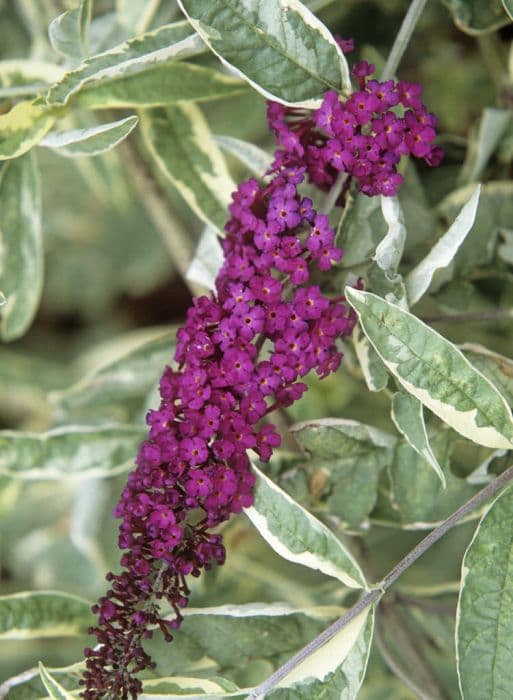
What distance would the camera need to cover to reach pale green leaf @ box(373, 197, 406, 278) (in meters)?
1.17

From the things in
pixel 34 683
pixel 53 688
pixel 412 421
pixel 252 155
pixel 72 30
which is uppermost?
pixel 72 30

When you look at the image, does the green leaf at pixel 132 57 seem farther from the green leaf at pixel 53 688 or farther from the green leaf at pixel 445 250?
the green leaf at pixel 53 688

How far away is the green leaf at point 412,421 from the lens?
114cm

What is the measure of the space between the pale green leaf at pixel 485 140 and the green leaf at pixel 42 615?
3.25ft

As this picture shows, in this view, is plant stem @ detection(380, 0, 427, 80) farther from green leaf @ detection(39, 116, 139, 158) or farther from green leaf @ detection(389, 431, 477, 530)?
green leaf @ detection(389, 431, 477, 530)

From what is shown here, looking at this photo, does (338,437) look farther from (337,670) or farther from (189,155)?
(189,155)

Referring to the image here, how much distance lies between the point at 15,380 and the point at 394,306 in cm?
153

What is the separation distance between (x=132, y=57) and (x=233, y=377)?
1.64ft

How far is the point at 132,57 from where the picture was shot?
1293 millimetres

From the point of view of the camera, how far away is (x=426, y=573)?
2090 millimetres

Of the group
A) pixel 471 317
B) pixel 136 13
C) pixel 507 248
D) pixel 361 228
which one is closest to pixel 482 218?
pixel 507 248

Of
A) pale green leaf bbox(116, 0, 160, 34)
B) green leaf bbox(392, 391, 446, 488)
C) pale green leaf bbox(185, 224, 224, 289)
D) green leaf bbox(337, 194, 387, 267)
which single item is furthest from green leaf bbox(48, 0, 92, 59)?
green leaf bbox(392, 391, 446, 488)

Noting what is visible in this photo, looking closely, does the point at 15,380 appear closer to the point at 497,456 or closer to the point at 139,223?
the point at 139,223

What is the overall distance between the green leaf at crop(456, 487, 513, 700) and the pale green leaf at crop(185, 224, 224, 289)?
584 mm
